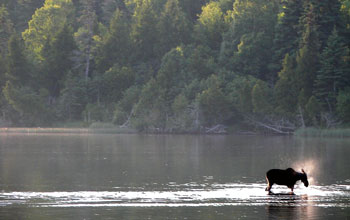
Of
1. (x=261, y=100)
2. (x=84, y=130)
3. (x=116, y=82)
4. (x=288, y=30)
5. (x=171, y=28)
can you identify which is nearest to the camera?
(x=261, y=100)

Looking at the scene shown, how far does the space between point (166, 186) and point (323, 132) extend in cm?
5919

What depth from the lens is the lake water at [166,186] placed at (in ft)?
83.8

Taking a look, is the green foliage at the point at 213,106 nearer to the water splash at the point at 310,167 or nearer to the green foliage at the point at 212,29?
the green foliage at the point at 212,29

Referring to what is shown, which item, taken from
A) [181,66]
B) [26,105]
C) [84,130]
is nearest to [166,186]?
[84,130]

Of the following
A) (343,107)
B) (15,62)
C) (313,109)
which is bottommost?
(313,109)

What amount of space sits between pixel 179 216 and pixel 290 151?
34.8 meters

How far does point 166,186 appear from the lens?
110ft

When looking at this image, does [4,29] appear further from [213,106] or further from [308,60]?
[308,60]

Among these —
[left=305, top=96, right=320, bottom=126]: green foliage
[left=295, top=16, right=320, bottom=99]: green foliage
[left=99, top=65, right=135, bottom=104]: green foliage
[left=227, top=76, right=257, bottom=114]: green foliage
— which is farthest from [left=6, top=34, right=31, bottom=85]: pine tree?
[left=305, top=96, right=320, bottom=126]: green foliage

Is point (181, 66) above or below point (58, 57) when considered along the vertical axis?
below

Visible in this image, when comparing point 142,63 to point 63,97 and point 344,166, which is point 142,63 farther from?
point 344,166

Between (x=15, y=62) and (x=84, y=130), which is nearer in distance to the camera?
(x=84, y=130)

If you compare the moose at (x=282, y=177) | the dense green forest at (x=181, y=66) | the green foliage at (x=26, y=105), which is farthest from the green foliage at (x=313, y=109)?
the moose at (x=282, y=177)

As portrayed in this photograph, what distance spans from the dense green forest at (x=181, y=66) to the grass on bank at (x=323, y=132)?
1.81 metres
